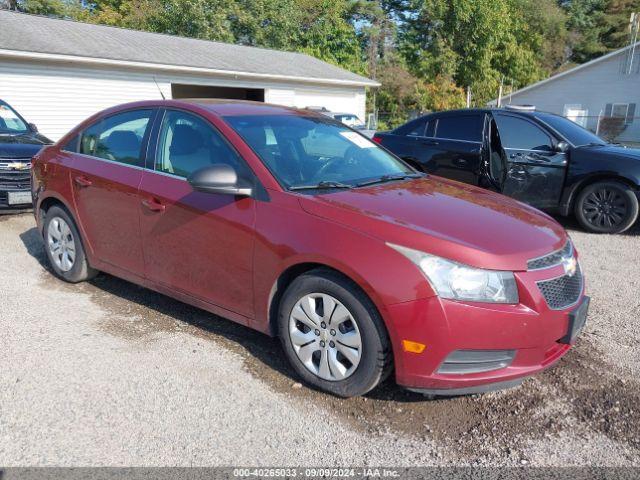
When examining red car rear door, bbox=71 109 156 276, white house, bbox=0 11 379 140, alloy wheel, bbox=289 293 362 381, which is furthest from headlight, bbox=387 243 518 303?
white house, bbox=0 11 379 140

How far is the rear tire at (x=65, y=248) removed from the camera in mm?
4734

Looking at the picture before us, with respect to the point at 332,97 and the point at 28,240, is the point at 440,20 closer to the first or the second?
the point at 332,97

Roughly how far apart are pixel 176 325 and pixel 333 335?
1.61m

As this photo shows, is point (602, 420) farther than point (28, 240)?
No

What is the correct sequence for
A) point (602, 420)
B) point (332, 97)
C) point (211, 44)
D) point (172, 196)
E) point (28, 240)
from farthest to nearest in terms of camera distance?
1. point (332, 97)
2. point (211, 44)
3. point (28, 240)
4. point (172, 196)
5. point (602, 420)

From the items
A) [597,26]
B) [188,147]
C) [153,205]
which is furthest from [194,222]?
[597,26]

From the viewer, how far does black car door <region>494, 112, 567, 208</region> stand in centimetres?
720

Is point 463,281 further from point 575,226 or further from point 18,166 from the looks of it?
point 18,166

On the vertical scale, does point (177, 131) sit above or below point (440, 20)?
below

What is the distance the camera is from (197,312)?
14.3 feet

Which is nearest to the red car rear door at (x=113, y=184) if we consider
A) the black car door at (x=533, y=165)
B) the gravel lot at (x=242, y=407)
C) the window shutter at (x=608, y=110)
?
the gravel lot at (x=242, y=407)

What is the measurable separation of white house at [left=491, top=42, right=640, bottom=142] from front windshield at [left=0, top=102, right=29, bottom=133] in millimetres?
26461

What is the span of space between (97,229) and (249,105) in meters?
1.63

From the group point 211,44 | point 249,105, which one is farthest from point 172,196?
point 211,44
